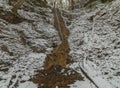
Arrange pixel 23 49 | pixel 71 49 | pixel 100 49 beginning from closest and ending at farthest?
pixel 100 49 → pixel 23 49 → pixel 71 49

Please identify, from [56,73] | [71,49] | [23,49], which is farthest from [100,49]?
[23,49]

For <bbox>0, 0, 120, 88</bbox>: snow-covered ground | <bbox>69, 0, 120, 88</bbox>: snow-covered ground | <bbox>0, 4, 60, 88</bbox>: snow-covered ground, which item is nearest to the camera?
<bbox>69, 0, 120, 88</bbox>: snow-covered ground

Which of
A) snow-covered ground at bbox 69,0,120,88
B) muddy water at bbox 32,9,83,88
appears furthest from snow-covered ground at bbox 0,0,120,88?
muddy water at bbox 32,9,83,88

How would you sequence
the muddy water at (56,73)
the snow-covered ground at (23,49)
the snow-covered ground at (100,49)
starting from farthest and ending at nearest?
the snow-covered ground at (23,49), the snow-covered ground at (100,49), the muddy water at (56,73)

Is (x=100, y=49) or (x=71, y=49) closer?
(x=100, y=49)

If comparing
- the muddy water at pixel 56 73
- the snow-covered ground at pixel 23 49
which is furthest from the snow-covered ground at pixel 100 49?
the snow-covered ground at pixel 23 49

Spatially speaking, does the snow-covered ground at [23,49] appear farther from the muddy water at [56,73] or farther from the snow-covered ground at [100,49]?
the snow-covered ground at [100,49]

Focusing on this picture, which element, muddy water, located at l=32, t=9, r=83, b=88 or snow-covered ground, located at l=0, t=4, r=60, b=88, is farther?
snow-covered ground, located at l=0, t=4, r=60, b=88

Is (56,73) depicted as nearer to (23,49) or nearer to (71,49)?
(71,49)

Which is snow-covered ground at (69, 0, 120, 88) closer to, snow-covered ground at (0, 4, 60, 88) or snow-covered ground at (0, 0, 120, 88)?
snow-covered ground at (0, 0, 120, 88)

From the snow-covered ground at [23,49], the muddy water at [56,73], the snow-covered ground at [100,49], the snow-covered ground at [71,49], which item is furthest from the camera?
the snow-covered ground at [23,49]

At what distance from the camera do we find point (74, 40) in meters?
13.4

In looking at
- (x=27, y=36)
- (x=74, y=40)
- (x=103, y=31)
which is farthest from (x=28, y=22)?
(x=103, y=31)

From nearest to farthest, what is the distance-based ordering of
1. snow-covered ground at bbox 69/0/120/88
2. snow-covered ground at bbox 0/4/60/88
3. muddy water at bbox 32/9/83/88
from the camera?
muddy water at bbox 32/9/83/88 < snow-covered ground at bbox 69/0/120/88 < snow-covered ground at bbox 0/4/60/88
